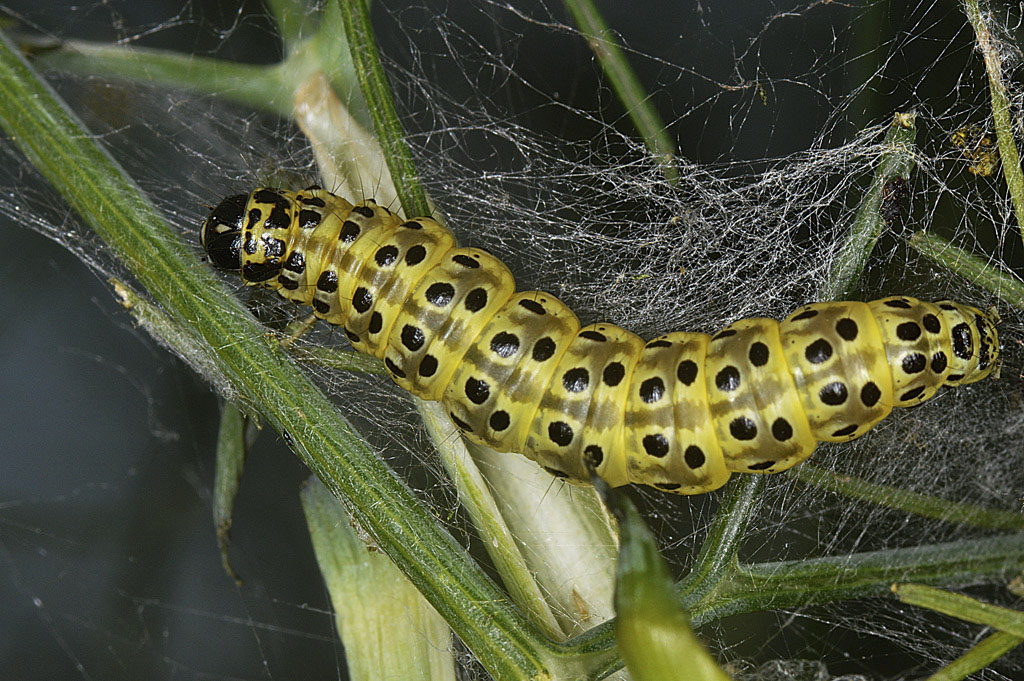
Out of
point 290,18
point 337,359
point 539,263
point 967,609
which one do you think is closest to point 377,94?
point 337,359

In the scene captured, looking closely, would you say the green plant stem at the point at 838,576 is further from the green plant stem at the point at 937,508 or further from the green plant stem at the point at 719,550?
the green plant stem at the point at 937,508

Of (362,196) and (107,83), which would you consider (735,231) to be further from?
(107,83)

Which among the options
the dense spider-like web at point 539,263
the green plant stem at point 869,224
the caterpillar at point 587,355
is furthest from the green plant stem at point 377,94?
the green plant stem at point 869,224

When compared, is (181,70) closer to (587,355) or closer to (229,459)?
(229,459)

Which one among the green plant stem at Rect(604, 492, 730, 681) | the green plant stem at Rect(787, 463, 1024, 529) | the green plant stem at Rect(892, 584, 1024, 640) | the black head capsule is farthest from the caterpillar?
the green plant stem at Rect(604, 492, 730, 681)

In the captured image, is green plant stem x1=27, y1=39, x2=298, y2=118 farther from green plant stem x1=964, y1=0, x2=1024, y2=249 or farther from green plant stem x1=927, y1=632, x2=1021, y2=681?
green plant stem x1=927, y1=632, x2=1021, y2=681
